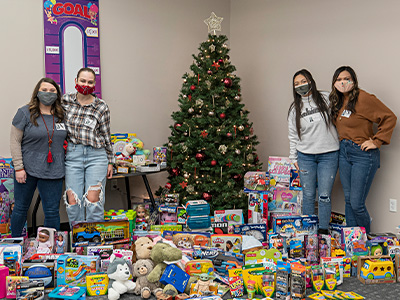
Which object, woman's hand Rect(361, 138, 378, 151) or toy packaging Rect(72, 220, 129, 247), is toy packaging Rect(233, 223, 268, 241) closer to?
toy packaging Rect(72, 220, 129, 247)

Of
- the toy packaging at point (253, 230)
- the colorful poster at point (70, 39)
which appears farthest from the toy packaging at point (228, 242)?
the colorful poster at point (70, 39)

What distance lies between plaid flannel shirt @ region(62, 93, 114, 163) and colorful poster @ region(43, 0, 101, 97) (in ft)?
3.49

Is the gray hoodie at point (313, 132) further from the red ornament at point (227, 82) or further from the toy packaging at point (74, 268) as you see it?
the toy packaging at point (74, 268)

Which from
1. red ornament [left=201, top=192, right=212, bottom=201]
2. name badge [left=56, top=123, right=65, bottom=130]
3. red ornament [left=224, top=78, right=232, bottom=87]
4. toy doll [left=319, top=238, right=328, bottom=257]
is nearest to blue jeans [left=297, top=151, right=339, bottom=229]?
toy doll [left=319, top=238, right=328, bottom=257]

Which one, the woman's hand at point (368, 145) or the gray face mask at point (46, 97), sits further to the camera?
the woman's hand at point (368, 145)

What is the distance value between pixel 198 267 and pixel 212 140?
1.90m

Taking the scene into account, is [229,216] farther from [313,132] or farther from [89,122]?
[89,122]

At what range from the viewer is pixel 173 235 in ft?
10.9

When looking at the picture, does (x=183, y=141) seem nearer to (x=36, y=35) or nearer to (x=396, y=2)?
(x=36, y=35)

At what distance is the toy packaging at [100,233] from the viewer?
3.14 m

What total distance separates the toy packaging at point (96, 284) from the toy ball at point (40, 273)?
0.28 metres

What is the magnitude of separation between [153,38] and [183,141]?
145 centimetres

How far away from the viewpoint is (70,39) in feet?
14.5

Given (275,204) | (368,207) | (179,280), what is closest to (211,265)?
(179,280)
